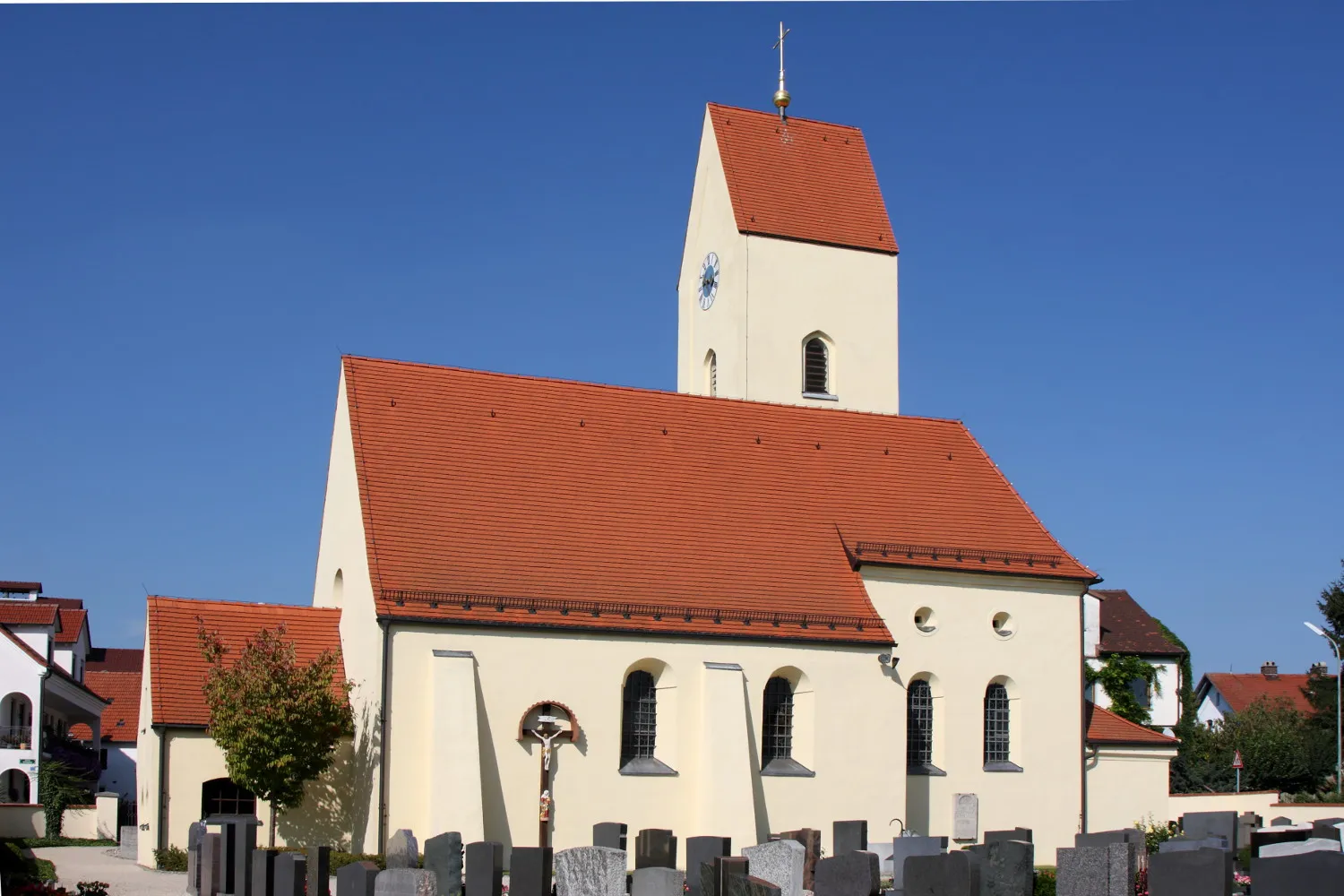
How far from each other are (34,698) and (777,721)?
80.2 ft

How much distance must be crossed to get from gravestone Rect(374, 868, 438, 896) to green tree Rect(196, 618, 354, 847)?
6890 mm

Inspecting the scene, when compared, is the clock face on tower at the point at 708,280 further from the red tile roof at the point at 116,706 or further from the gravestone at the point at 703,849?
the red tile roof at the point at 116,706

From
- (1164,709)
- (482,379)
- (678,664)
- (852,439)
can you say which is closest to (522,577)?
(678,664)

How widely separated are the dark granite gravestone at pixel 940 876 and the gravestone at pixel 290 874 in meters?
7.75

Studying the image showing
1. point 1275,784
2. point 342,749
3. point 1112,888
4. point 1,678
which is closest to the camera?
point 1112,888

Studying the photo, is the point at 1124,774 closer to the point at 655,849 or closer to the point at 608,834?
the point at 608,834

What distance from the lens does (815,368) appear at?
117 feet

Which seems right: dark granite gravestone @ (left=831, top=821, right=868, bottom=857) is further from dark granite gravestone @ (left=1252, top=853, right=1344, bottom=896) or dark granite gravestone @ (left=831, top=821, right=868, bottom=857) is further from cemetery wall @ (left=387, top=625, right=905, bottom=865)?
dark granite gravestone @ (left=1252, top=853, right=1344, bottom=896)

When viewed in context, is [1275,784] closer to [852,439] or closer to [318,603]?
[852,439]

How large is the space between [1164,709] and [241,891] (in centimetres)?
4185

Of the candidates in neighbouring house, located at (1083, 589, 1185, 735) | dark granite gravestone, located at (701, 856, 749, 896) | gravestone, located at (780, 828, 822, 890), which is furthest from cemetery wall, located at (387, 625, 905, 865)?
neighbouring house, located at (1083, 589, 1185, 735)

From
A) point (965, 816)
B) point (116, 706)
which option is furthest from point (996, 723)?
point (116, 706)

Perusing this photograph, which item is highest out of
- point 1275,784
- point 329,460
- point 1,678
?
A: point 329,460

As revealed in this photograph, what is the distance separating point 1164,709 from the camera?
55.0 metres
